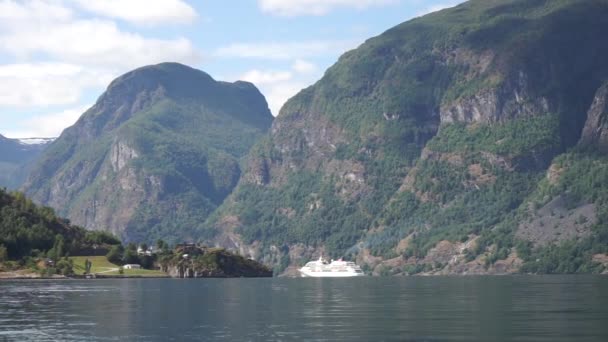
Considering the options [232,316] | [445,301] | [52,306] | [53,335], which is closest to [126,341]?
[53,335]

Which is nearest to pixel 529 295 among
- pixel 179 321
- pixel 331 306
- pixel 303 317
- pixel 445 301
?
pixel 445 301

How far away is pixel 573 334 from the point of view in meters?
105

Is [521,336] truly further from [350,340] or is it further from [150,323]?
[150,323]

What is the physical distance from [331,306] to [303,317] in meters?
25.2

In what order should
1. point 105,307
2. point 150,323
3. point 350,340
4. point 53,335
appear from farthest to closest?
point 105,307
point 150,323
point 53,335
point 350,340

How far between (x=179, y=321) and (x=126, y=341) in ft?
73.8

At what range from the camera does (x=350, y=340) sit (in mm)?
103750

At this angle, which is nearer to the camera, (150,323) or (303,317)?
(150,323)

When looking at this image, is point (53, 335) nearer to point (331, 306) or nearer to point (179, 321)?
point (179, 321)

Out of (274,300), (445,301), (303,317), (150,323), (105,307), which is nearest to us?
(150,323)

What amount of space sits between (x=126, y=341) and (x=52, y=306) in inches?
2169

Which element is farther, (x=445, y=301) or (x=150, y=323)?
(x=445, y=301)

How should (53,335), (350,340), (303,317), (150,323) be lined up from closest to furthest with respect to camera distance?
(350,340), (53,335), (150,323), (303,317)

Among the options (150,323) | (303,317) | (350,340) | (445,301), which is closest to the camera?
(350,340)
